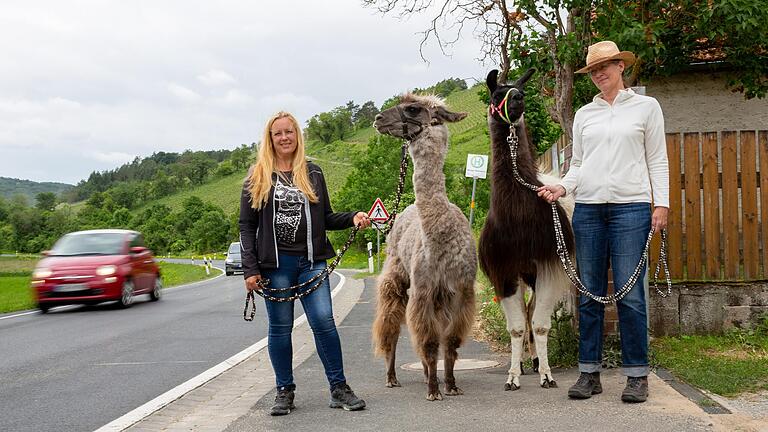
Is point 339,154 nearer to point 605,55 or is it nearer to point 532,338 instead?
point 532,338

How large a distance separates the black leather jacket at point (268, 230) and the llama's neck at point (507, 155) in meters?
1.19

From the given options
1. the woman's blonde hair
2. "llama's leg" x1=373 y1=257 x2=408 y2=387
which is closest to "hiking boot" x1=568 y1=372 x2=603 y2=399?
"llama's leg" x1=373 y1=257 x2=408 y2=387

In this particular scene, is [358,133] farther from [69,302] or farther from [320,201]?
[320,201]

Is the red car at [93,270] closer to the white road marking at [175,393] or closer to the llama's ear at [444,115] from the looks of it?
the white road marking at [175,393]

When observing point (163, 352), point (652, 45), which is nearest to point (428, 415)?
point (163, 352)

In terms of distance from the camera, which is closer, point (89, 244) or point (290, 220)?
point (290, 220)

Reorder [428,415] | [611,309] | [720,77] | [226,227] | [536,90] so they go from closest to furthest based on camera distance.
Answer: [428,415], [611,309], [536,90], [720,77], [226,227]

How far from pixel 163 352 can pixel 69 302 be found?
693 cm

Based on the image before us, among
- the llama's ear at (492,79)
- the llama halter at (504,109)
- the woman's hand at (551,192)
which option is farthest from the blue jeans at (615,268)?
the llama's ear at (492,79)

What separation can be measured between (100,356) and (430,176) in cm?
573

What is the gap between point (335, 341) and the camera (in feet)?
17.8

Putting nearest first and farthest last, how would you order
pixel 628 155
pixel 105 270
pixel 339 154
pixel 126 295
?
pixel 628 155, pixel 105 270, pixel 126 295, pixel 339 154

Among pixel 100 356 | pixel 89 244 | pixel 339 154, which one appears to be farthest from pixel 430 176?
pixel 339 154

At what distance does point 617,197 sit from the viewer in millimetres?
5094
